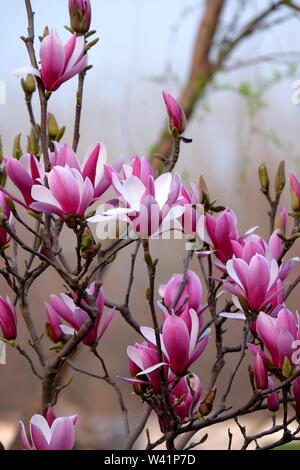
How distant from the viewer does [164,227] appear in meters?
0.44

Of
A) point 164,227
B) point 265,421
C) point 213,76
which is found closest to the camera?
point 164,227

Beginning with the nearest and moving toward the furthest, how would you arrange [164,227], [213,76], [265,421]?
[164,227] → [213,76] → [265,421]

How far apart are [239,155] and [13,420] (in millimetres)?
987

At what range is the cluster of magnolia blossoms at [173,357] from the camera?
0.47 m

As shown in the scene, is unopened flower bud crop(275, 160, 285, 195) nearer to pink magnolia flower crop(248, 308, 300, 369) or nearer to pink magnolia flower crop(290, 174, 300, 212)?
pink magnolia flower crop(290, 174, 300, 212)

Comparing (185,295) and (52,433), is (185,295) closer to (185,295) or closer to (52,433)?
(185,295)

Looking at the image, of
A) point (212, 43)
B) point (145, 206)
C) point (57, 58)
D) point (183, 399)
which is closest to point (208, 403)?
point (183, 399)

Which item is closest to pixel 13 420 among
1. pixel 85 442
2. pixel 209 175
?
pixel 85 442

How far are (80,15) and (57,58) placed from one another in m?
0.05

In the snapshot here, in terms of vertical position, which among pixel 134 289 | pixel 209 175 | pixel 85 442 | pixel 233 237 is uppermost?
pixel 233 237

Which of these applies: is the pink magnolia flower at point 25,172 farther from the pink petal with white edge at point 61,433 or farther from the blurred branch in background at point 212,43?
the blurred branch in background at point 212,43

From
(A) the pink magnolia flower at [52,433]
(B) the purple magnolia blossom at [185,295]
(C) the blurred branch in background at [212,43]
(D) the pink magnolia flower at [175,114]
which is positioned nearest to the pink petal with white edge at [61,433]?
(A) the pink magnolia flower at [52,433]

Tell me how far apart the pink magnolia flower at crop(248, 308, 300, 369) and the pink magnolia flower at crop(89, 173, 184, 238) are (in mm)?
94
